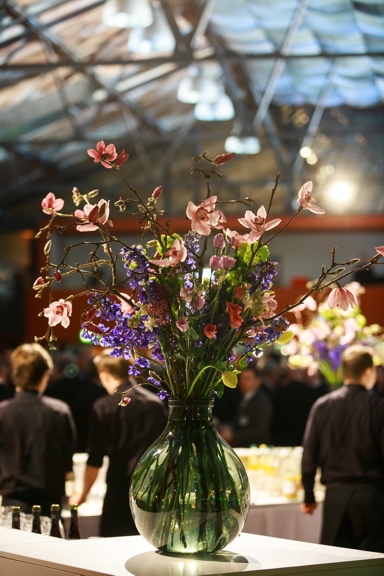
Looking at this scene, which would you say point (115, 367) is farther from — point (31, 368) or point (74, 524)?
point (74, 524)

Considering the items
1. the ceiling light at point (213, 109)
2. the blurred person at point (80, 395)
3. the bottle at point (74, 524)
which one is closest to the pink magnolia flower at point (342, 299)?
the bottle at point (74, 524)

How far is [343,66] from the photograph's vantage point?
40.1ft

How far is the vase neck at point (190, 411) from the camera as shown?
1839mm

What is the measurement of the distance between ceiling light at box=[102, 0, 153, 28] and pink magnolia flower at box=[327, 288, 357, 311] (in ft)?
17.9

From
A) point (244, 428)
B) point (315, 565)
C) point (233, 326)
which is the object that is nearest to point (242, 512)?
point (315, 565)

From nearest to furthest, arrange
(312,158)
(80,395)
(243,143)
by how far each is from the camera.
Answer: (80,395), (243,143), (312,158)

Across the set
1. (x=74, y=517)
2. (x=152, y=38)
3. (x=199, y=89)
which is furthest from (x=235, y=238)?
(x=199, y=89)

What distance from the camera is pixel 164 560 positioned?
172cm

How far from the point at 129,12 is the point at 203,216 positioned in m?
5.54

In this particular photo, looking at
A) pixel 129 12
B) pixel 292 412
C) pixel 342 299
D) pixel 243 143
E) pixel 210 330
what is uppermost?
pixel 243 143

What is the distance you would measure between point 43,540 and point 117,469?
224 centimetres

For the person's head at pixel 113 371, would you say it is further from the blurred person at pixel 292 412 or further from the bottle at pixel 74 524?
the blurred person at pixel 292 412

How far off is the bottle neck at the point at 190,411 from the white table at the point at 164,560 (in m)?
0.26

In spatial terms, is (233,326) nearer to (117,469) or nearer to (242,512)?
(242,512)
